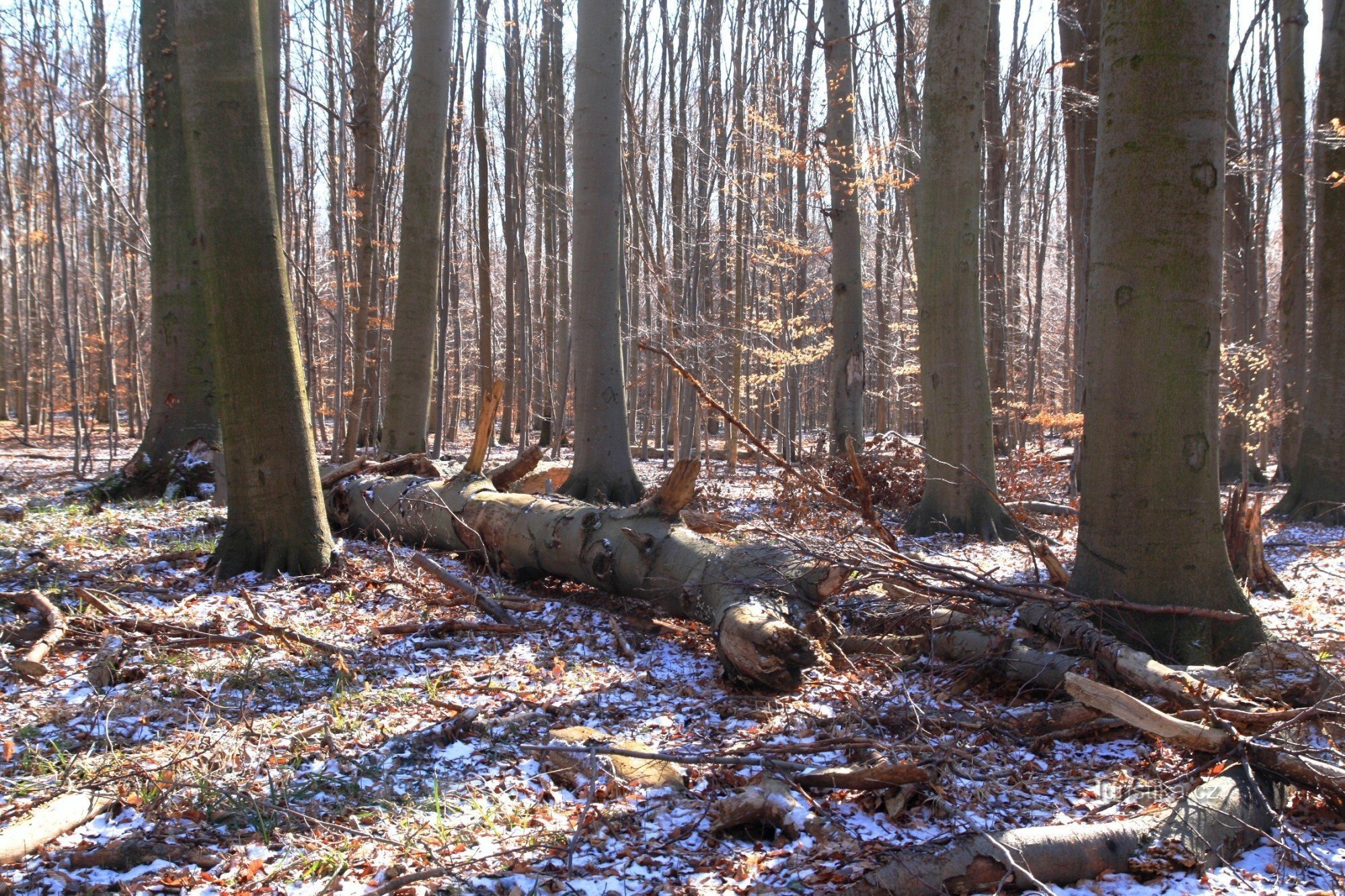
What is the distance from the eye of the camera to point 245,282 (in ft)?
15.7

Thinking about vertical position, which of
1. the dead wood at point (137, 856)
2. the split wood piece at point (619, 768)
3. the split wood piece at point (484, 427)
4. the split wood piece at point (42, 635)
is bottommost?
the split wood piece at point (619, 768)

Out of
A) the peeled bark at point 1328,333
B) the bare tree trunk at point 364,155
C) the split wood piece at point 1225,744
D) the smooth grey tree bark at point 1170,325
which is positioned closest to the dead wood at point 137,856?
the split wood piece at point 1225,744

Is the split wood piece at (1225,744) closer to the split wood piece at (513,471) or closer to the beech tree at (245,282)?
the beech tree at (245,282)

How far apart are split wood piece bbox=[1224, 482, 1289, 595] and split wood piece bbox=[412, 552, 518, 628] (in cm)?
477

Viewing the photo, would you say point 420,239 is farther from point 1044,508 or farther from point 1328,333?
point 1328,333

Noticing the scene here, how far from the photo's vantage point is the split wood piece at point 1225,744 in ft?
8.04

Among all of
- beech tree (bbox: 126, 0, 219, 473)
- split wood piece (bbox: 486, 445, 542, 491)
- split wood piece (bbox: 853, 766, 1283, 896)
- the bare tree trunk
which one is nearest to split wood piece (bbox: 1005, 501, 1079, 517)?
split wood piece (bbox: 486, 445, 542, 491)

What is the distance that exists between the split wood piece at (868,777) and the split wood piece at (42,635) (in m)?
3.34

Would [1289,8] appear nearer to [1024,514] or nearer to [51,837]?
[1024,514]

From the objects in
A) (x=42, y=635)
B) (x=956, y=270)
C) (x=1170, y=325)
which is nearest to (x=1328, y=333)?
(x=956, y=270)

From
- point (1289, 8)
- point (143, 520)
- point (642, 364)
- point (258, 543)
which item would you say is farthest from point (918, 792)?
point (642, 364)

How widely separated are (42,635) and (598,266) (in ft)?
18.1

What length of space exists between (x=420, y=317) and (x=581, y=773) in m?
6.84

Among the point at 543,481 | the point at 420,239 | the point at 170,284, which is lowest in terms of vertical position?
the point at 543,481
